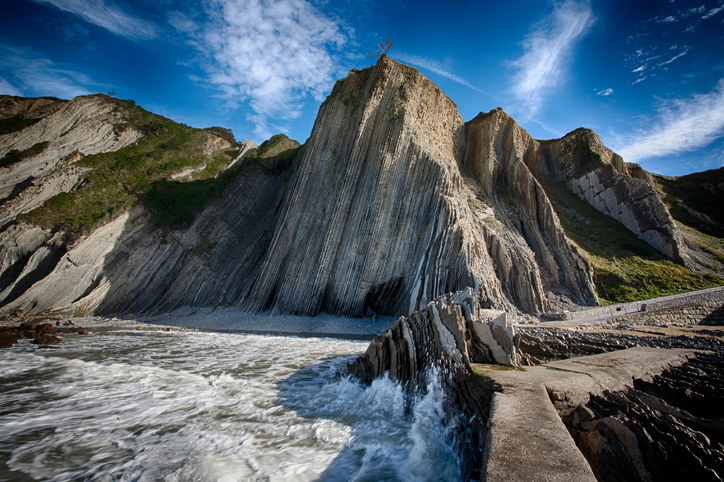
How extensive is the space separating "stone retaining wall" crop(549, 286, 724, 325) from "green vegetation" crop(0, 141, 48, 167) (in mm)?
44685

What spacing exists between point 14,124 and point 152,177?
13706mm

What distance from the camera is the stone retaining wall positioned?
47.8 ft

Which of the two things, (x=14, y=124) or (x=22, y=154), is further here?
(x=14, y=124)

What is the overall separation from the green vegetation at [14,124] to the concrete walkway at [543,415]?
44.1 m

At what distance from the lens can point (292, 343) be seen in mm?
13406

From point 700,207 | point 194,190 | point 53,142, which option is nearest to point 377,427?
point 194,190

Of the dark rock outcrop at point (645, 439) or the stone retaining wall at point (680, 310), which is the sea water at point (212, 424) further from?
the stone retaining wall at point (680, 310)

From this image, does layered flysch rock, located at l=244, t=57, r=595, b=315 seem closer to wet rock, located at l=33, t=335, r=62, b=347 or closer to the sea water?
wet rock, located at l=33, t=335, r=62, b=347

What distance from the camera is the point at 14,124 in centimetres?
2886

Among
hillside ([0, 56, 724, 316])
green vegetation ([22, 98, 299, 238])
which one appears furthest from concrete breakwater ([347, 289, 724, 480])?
green vegetation ([22, 98, 299, 238])

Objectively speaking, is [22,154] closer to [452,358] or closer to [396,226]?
[396,226]

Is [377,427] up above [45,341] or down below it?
above

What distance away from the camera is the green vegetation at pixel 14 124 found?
1112 inches

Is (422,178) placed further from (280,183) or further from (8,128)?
(8,128)
